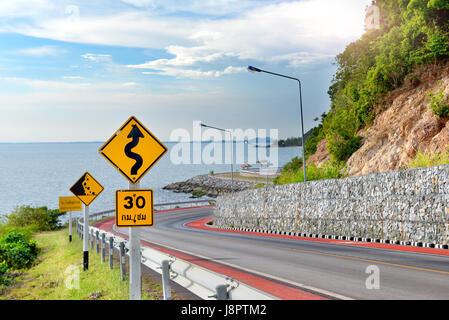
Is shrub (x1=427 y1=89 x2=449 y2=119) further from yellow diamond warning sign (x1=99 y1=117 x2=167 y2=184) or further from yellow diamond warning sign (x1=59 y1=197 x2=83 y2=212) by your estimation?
yellow diamond warning sign (x1=99 y1=117 x2=167 y2=184)

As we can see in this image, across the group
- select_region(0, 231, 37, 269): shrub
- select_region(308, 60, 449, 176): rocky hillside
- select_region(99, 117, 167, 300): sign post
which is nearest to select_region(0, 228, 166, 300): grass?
select_region(99, 117, 167, 300): sign post

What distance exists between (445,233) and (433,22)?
21.1m

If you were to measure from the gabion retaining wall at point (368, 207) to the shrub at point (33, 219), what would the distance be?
25.5m

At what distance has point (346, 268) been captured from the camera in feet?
38.4

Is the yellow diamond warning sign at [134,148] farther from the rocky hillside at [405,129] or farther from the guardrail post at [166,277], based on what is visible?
the rocky hillside at [405,129]

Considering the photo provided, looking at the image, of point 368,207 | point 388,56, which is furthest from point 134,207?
point 388,56

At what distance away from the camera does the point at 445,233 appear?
1569 centimetres

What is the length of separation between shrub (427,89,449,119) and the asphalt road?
45.1 ft

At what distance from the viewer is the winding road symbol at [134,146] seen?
712 cm

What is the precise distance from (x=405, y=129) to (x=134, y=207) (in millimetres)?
25790

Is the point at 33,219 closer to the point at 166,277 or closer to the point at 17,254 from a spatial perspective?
the point at 17,254

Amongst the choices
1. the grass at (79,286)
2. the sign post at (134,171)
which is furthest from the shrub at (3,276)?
the sign post at (134,171)
